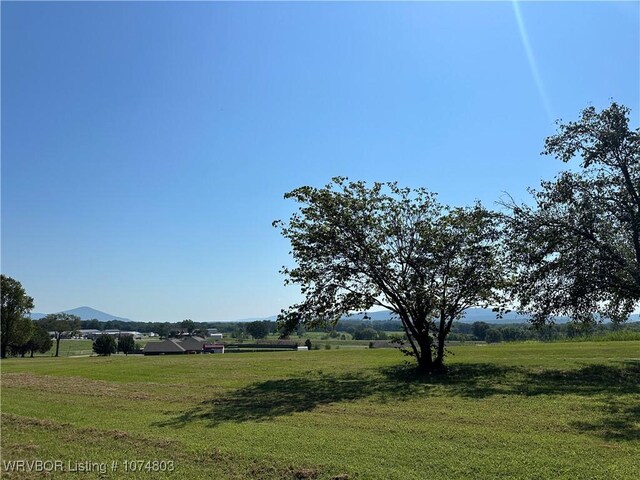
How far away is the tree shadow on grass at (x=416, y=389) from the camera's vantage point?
11031mm

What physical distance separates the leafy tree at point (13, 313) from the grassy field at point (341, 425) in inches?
1822

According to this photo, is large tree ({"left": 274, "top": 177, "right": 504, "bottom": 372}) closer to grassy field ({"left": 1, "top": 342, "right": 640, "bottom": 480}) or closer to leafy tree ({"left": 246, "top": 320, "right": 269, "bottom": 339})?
grassy field ({"left": 1, "top": 342, "right": 640, "bottom": 480})

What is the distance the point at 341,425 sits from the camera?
33.2 feet

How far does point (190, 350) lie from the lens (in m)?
56.1

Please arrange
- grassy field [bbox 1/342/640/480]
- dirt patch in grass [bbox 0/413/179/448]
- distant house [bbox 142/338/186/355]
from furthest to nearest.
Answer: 1. distant house [bbox 142/338/186/355]
2. dirt patch in grass [bbox 0/413/179/448]
3. grassy field [bbox 1/342/640/480]

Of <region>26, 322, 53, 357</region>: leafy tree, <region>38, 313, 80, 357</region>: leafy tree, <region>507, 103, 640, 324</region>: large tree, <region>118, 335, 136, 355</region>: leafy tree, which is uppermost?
<region>507, 103, 640, 324</region>: large tree

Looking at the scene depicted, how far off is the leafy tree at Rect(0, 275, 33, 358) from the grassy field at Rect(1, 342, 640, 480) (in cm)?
4628

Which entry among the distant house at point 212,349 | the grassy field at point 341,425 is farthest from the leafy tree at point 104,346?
the grassy field at point 341,425

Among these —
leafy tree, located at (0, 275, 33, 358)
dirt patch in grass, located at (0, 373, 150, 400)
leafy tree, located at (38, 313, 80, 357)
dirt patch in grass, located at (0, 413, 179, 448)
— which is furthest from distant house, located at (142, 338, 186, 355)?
dirt patch in grass, located at (0, 413, 179, 448)

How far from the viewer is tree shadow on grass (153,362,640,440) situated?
1103 centimetres

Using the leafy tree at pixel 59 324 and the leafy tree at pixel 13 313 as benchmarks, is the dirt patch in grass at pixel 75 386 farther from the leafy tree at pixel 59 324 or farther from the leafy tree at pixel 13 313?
the leafy tree at pixel 59 324

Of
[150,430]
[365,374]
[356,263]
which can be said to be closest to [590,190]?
[356,263]

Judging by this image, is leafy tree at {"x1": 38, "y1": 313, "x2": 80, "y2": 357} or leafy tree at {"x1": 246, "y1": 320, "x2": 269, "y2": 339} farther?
leafy tree at {"x1": 246, "y1": 320, "x2": 269, "y2": 339}

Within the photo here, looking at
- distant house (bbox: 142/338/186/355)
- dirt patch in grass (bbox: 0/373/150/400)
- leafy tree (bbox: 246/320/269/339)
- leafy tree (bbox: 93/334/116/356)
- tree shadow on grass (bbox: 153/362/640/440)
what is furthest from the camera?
leafy tree (bbox: 246/320/269/339)
